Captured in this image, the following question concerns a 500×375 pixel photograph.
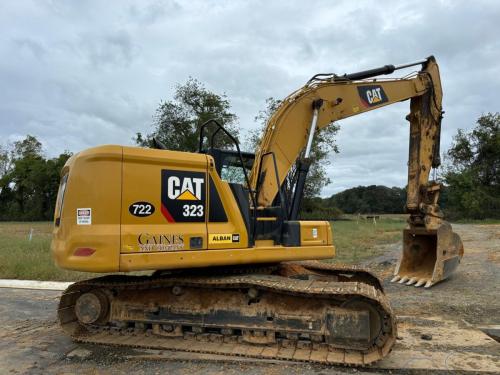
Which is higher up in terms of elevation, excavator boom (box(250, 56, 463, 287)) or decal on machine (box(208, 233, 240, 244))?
excavator boom (box(250, 56, 463, 287))

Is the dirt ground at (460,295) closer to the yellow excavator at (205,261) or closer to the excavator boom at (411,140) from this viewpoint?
the excavator boom at (411,140)

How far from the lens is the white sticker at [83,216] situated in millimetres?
5090

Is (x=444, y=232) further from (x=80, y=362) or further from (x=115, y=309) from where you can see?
(x=80, y=362)

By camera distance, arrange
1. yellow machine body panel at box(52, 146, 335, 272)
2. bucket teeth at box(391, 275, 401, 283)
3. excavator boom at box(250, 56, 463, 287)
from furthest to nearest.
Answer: bucket teeth at box(391, 275, 401, 283)
excavator boom at box(250, 56, 463, 287)
yellow machine body panel at box(52, 146, 335, 272)

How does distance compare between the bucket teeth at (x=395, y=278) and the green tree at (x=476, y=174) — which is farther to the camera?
the green tree at (x=476, y=174)

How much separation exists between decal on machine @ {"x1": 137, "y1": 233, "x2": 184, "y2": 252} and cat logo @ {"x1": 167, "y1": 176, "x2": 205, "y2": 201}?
18.3 inches

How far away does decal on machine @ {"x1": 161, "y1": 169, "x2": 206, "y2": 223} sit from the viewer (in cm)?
533

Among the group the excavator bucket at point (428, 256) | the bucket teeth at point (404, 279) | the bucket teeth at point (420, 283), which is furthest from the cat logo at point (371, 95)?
the bucket teeth at point (404, 279)

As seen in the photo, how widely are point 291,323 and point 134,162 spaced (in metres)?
2.58

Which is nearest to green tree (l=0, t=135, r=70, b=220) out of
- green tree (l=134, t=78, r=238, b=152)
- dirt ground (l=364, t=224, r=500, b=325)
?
green tree (l=134, t=78, r=238, b=152)

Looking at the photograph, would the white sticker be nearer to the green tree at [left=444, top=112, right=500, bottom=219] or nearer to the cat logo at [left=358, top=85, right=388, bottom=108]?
the cat logo at [left=358, top=85, right=388, bottom=108]

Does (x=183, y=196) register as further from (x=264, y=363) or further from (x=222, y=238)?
(x=264, y=363)

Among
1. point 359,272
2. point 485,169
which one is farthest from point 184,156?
point 485,169

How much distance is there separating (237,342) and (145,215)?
1859mm
